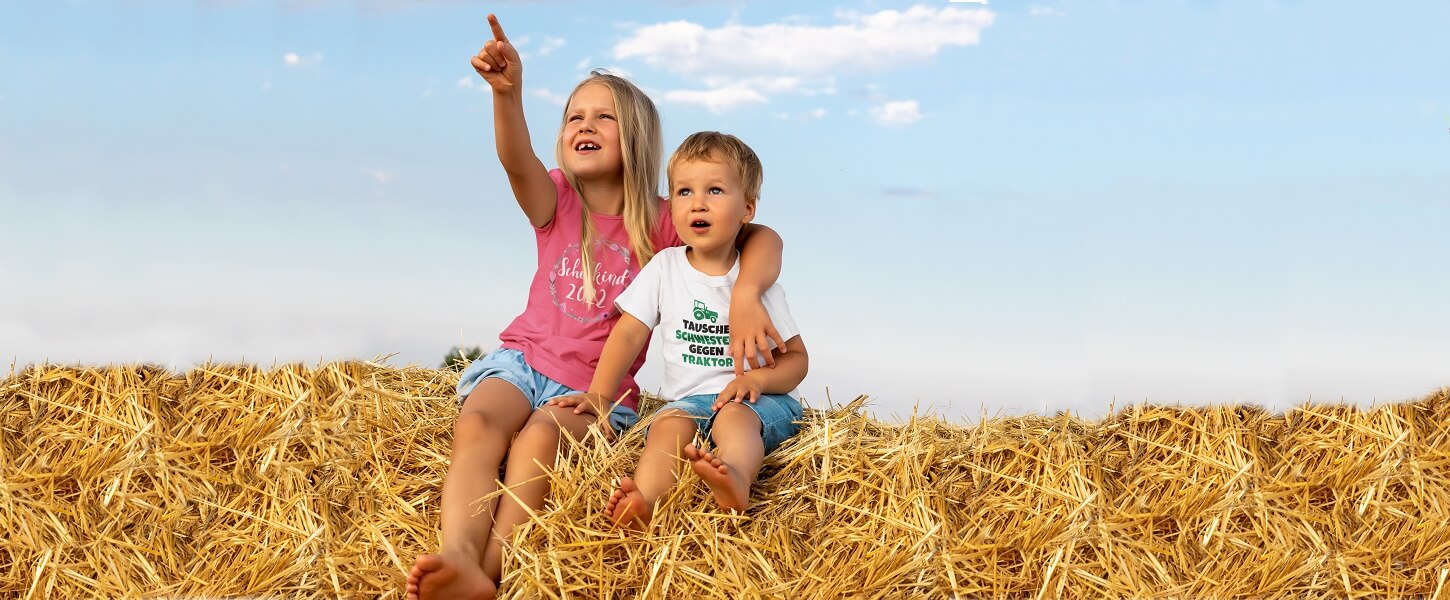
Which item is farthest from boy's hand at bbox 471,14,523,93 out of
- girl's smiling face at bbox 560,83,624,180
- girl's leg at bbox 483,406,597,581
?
girl's leg at bbox 483,406,597,581

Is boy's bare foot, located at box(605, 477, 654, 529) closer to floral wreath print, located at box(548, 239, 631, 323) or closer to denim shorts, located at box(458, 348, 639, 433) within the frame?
denim shorts, located at box(458, 348, 639, 433)

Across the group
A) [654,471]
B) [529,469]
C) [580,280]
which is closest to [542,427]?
[529,469]

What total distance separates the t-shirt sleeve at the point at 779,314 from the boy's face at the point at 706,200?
20 centimetres

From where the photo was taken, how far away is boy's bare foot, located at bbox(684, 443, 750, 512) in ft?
8.41

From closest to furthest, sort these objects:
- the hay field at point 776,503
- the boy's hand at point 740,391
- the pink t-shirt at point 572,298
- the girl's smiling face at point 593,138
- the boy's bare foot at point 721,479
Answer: the boy's bare foot at point 721,479, the hay field at point 776,503, the boy's hand at point 740,391, the pink t-shirt at point 572,298, the girl's smiling face at point 593,138

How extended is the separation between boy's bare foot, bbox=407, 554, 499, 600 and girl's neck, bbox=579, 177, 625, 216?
4.18ft

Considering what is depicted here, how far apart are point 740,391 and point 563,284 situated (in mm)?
727

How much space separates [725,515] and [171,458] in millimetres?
1706

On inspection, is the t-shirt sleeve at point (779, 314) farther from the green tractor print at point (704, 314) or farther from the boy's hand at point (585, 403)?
the boy's hand at point (585, 403)

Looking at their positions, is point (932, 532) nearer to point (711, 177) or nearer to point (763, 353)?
point (763, 353)

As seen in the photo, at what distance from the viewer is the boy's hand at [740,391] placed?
2.97 m

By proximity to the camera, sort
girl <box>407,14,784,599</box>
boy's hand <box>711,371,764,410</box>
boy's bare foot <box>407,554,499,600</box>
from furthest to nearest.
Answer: boy's hand <box>711,371,764,410</box> < girl <box>407,14,784,599</box> < boy's bare foot <box>407,554,499,600</box>

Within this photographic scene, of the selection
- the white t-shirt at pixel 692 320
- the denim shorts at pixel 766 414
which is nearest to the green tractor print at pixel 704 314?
the white t-shirt at pixel 692 320

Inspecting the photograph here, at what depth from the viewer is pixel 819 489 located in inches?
113
